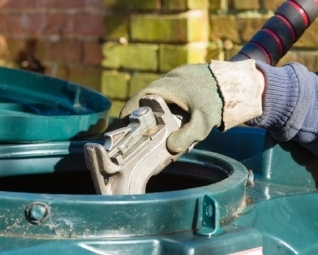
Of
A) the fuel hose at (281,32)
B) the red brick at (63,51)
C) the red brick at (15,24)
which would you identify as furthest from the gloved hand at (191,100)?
the red brick at (15,24)

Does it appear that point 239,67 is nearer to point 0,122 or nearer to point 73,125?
point 73,125

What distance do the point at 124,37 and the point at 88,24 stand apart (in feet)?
0.78

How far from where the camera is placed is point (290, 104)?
161cm

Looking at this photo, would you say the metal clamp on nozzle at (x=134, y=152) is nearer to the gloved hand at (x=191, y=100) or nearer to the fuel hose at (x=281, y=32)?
the gloved hand at (x=191, y=100)

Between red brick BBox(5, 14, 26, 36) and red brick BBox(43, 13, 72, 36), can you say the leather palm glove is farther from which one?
red brick BBox(5, 14, 26, 36)

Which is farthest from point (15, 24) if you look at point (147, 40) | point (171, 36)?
point (171, 36)

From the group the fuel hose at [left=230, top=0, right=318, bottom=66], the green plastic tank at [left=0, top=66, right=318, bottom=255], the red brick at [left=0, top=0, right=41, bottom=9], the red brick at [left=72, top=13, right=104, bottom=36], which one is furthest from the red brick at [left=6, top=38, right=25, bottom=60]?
the fuel hose at [left=230, top=0, right=318, bottom=66]

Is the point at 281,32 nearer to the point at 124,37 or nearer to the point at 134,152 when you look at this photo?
the point at 134,152

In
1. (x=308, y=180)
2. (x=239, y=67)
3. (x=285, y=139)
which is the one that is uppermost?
(x=239, y=67)

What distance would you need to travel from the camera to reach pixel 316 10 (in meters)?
1.83

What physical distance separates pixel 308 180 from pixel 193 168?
0.29 metres

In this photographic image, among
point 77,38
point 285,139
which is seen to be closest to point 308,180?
point 285,139

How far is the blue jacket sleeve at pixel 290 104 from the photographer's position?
158cm

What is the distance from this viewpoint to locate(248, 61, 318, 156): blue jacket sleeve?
5.19 ft
